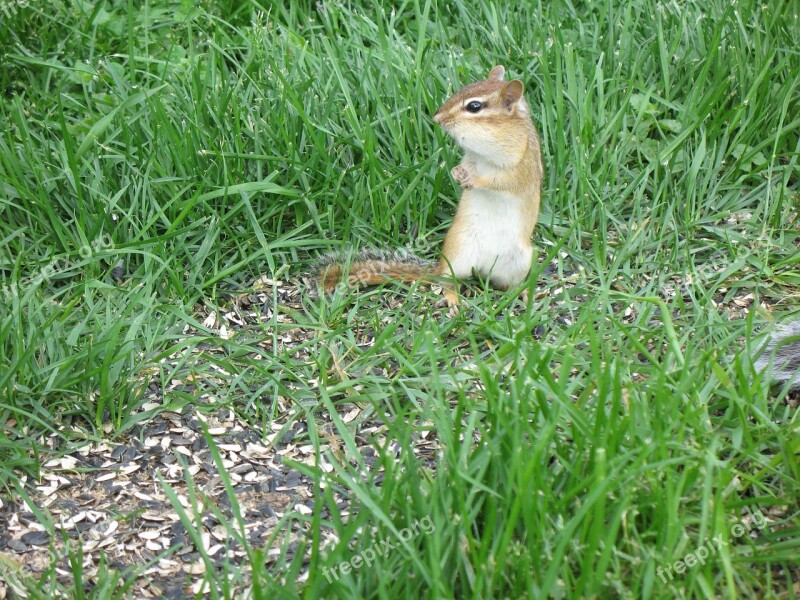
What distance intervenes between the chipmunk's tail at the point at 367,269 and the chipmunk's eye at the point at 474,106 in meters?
0.59

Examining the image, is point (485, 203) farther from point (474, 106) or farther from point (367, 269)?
point (367, 269)

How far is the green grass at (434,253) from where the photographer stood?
2.38 meters

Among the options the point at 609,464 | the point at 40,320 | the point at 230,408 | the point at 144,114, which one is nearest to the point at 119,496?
the point at 230,408

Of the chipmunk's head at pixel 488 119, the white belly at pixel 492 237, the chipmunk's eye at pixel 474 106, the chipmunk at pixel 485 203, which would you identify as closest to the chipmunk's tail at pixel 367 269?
the chipmunk at pixel 485 203

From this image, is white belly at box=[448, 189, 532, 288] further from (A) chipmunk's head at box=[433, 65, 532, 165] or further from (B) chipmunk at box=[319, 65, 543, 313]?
(A) chipmunk's head at box=[433, 65, 532, 165]

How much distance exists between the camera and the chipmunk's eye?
11.4 ft

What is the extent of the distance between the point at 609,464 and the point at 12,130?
291 cm

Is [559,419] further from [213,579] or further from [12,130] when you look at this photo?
[12,130]

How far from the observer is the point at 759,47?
415 cm
